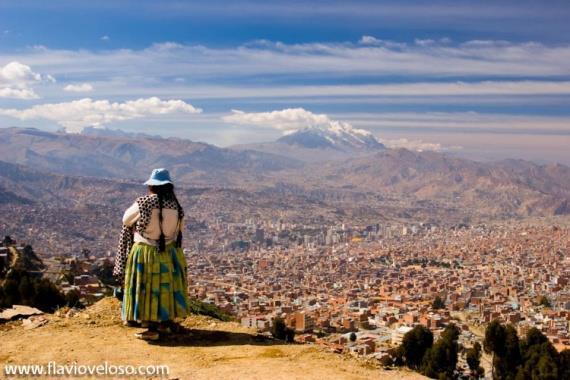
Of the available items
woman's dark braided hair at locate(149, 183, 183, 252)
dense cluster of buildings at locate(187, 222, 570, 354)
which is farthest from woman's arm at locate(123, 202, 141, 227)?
dense cluster of buildings at locate(187, 222, 570, 354)

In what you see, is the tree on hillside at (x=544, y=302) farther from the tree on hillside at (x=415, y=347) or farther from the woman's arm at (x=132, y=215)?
the woman's arm at (x=132, y=215)

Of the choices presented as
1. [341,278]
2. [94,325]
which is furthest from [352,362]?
[341,278]

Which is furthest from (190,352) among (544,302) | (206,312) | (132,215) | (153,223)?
(544,302)

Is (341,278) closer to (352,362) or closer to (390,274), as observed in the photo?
(390,274)

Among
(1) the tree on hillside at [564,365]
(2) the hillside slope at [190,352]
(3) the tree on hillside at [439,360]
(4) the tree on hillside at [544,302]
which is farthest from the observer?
(4) the tree on hillside at [544,302]

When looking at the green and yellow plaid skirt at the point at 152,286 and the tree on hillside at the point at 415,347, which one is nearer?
the green and yellow plaid skirt at the point at 152,286

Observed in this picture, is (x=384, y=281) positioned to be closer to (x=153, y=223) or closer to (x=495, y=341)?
(x=495, y=341)

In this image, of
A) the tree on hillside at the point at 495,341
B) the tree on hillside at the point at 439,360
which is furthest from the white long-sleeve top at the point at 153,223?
the tree on hillside at the point at 495,341
